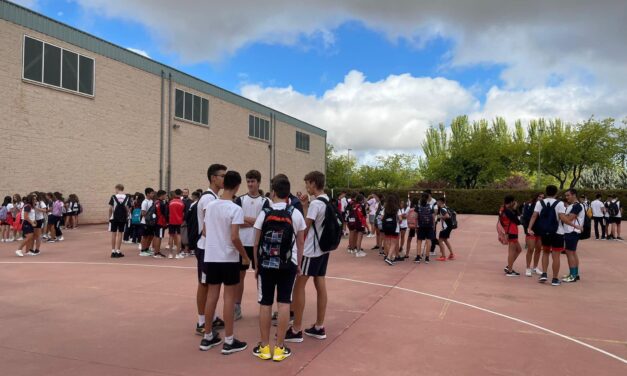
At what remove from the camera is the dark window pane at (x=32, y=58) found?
61.0ft

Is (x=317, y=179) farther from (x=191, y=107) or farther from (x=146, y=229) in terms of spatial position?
(x=191, y=107)

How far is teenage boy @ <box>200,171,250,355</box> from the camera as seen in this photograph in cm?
457

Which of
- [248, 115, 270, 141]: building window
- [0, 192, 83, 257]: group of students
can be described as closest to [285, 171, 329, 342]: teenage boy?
[0, 192, 83, 257]: group of students

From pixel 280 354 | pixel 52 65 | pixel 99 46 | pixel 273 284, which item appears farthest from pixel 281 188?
pixel 99 46

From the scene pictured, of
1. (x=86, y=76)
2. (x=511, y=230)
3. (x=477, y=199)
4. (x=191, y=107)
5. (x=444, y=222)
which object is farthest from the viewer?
(x=477, y=199)

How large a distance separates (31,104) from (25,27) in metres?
3.25

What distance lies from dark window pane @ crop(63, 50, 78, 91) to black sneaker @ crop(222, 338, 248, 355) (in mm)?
19915

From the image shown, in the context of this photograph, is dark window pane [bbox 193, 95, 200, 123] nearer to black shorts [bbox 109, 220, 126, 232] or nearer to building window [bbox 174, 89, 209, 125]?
building window [bbox 174, 89, 209, 125]

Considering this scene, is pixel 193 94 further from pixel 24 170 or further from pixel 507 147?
pixel 507 147

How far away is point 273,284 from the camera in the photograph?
4.45 meters

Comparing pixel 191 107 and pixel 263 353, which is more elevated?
pixel 191 107

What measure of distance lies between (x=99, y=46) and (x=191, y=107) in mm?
7526

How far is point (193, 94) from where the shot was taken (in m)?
29.2

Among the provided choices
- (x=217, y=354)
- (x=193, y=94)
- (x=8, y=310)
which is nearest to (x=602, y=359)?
(x=217, y=354)
